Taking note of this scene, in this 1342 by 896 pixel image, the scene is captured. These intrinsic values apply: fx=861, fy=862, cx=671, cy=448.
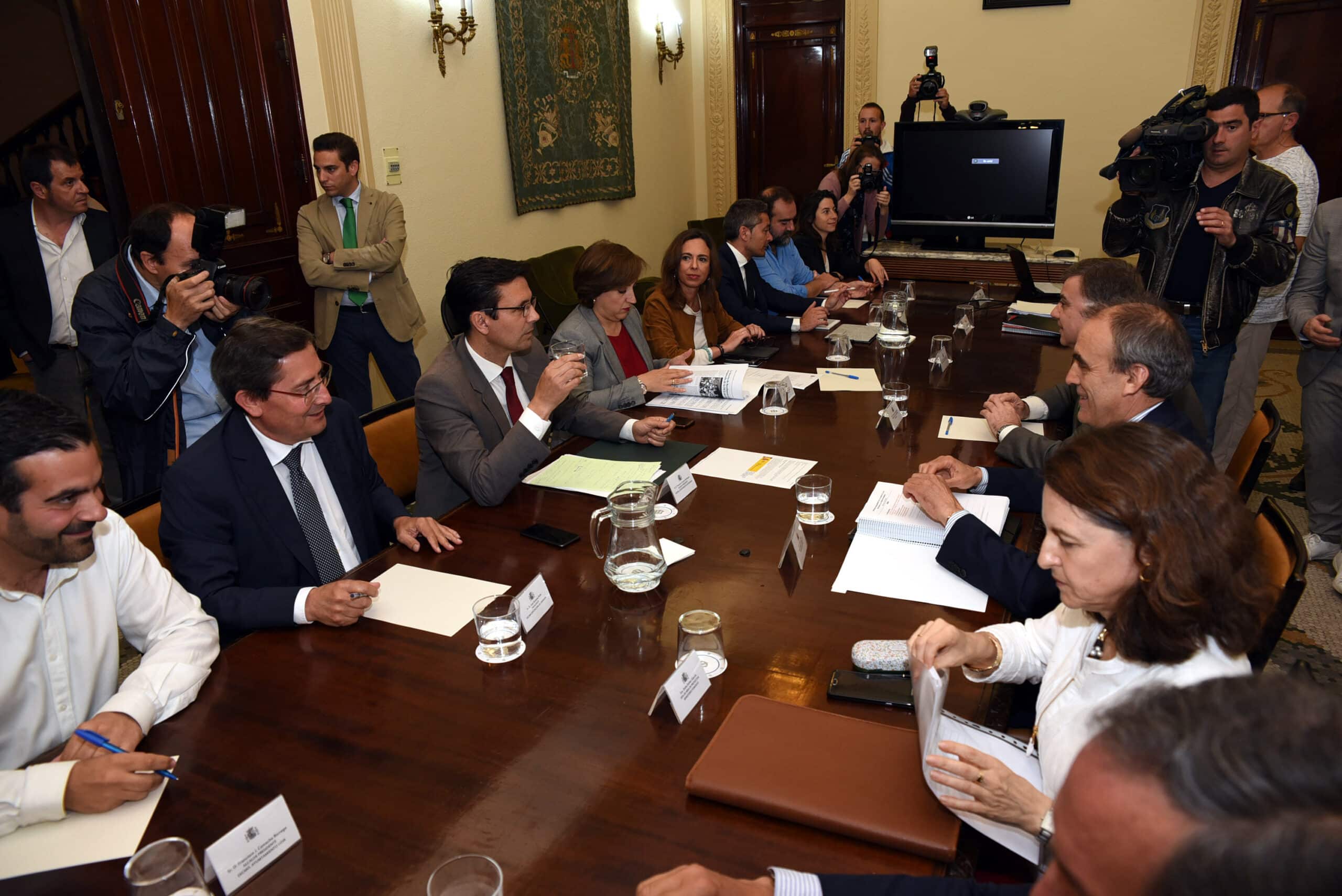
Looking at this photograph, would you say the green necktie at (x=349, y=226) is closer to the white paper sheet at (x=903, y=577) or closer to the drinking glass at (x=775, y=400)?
the drinking glass at (x=775, y=400)

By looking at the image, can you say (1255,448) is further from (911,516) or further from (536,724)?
(536,724)

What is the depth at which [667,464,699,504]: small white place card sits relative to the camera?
2096mm

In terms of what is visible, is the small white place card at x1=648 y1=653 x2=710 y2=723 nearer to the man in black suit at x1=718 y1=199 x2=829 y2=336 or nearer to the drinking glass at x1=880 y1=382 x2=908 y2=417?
the drinking glass at x1=880 y1=382 x2=908 y2=417

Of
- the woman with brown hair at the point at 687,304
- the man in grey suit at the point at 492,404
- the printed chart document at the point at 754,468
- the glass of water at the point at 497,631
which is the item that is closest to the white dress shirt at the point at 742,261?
the woman with brown hair at the point at 687,304

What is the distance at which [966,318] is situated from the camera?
389cm

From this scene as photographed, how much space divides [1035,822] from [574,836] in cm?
59

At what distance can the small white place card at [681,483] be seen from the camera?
2.10 meters

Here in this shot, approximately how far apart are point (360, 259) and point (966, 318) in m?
2.80

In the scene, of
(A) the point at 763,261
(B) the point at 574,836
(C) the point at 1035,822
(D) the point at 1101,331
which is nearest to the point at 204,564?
(B) the point at 574,836

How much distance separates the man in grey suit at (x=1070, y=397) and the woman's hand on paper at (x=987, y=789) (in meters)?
1.27

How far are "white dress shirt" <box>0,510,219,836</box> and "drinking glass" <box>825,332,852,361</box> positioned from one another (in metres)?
2.45

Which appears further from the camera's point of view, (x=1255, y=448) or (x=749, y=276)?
(x=749, y=276)

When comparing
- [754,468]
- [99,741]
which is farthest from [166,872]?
[754,468]

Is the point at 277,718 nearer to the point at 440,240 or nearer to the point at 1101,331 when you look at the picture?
the point at 1101,331
